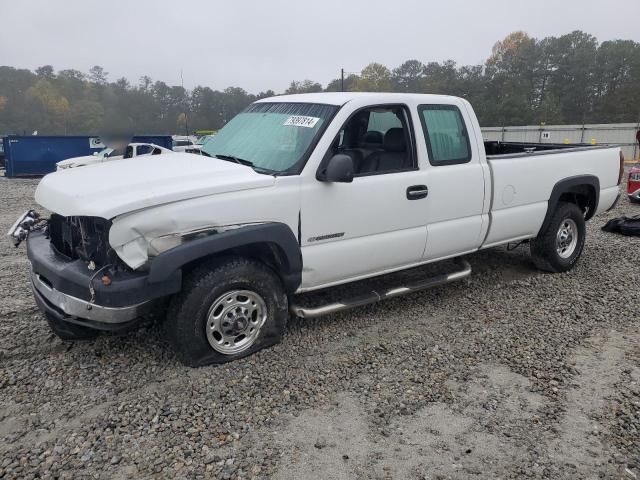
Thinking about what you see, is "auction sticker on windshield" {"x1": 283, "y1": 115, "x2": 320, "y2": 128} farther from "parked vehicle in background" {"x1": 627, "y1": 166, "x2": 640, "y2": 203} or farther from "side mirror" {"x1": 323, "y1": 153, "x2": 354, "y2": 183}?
"parked vehicle in background" {"x1": 627, "y1": 166, "x2": 640, "y2": 203}

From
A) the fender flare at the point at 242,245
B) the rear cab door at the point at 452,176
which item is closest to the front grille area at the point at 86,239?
the fender flare at the point at 242,245

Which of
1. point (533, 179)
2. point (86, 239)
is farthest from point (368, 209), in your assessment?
point (533, 179)

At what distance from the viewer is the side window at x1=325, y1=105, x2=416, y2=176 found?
4.30 metres

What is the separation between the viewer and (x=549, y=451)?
279cm

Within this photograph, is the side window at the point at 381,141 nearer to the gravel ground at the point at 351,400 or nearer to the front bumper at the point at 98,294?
the gravel ground at the point at 351,400

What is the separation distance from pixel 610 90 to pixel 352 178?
206ft

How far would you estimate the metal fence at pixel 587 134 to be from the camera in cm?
2438

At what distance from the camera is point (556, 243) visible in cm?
570

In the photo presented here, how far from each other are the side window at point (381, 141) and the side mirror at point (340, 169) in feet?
1.62

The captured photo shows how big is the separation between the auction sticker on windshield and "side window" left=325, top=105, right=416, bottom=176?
0.32m

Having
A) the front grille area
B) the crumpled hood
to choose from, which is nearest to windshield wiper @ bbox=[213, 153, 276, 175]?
the crumpled hood

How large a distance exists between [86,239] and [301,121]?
1.82 m

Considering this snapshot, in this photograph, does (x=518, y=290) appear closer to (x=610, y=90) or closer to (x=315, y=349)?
(x=315, y=349)

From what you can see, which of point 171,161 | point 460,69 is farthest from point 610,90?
point 171,161
